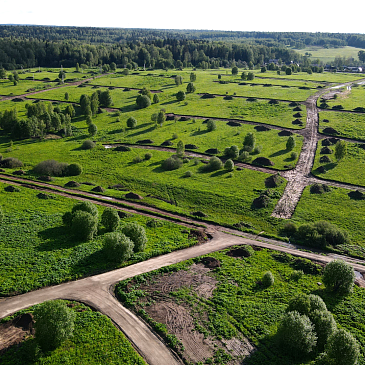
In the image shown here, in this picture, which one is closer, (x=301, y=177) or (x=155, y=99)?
Answer: (x=301, y=177)

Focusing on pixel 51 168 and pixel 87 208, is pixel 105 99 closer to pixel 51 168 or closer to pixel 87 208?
pixel 51 168

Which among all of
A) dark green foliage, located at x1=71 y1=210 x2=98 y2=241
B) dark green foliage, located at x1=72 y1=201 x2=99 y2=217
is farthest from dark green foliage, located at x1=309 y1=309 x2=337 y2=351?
dark green foliage, located at x1=72 y1=201 x2=99 y2=217

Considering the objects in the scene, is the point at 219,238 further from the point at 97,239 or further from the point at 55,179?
the point at 55,179

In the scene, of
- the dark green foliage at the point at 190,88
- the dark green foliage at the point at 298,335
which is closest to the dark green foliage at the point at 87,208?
the dark green foliage at the point at 298,335

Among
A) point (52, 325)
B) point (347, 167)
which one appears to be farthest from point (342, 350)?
point (347, 167)

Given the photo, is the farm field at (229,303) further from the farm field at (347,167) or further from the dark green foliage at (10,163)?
the dark green foliage at (10,163)

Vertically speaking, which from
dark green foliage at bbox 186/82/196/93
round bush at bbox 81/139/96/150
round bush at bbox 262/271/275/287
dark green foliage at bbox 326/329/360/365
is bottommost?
round bush at bbox 262/271/275/287

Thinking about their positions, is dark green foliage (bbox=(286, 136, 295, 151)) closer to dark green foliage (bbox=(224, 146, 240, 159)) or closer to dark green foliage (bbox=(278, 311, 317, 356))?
dark green foliage (bbox=(224, 146, 240, 159))
